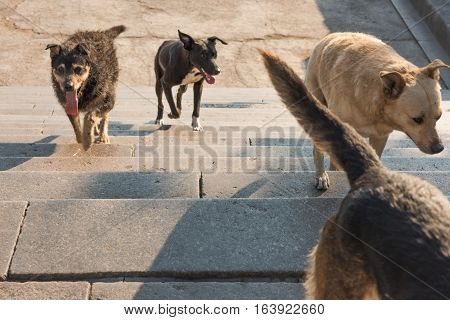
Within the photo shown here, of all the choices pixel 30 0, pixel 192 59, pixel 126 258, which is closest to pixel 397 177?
pixel 126 258

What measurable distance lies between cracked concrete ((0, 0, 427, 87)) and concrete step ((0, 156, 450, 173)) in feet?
17.4

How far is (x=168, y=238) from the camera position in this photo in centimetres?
315

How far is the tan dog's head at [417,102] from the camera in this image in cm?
418

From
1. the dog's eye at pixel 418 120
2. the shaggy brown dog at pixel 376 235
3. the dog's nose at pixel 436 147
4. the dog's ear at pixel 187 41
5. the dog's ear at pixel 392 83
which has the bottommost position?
the dog's ear at pixel 187 41

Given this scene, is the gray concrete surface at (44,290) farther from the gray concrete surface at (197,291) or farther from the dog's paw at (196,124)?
the dog's paw at (196,124)

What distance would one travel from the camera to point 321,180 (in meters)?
4.20

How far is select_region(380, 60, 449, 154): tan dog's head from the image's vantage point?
4184mm

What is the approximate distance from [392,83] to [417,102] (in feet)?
0.78

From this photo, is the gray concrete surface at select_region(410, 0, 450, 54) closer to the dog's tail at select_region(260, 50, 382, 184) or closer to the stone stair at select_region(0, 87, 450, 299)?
the stone stair at select_region(0, 87, 450, 299)

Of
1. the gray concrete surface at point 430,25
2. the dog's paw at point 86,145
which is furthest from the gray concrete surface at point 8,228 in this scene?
the gray concrete surface at point 430,25

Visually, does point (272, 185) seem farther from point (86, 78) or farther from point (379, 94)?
point (86, 78)

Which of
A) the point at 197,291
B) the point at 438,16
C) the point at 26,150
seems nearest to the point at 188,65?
the point at 26,150

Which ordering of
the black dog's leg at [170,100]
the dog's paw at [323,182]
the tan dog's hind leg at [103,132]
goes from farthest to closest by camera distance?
the black dog's leg at [170,100] < the tan dog's hind leg at [103,132] < the dog's paw at [323,182]

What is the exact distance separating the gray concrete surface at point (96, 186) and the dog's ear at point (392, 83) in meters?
1.53
